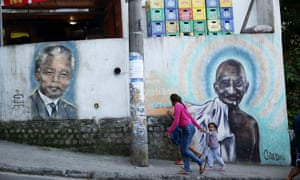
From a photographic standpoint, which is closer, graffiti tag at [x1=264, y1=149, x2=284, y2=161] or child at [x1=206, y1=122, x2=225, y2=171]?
child at [x1=206, y1=122, x2=225, y2=171]

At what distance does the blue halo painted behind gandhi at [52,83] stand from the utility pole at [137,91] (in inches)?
66.8

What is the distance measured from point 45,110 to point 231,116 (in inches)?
172

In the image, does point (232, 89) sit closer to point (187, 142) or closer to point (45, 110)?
point (187, 142)

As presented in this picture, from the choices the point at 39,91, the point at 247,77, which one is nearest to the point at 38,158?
the point at 39,91

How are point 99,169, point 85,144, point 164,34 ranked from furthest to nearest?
point 164,34, point 85,144, point 99,169

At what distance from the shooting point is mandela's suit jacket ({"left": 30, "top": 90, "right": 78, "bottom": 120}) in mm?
8797

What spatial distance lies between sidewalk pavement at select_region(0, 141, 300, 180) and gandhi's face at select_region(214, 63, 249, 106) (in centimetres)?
157

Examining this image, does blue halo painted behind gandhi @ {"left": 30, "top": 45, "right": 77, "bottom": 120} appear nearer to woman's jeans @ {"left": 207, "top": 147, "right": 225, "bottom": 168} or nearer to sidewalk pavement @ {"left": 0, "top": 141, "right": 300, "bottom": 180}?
sidewalk pavement @ {"left": 0, "top": 141, "right": 300, "bottom": 180}

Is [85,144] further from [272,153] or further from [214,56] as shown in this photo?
[272,153]

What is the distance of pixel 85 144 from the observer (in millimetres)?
8742

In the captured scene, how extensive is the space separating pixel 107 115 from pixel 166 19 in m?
2.90

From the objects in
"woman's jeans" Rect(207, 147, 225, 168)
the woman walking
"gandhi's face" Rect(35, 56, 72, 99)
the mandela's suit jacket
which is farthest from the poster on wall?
"gandhi's face" Rect(35, 56, 72, 99)

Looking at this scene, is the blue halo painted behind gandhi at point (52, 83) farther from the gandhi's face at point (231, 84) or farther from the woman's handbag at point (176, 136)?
the gandhi's face at point (231, 84)

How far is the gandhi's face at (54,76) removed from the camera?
8.80 meters
